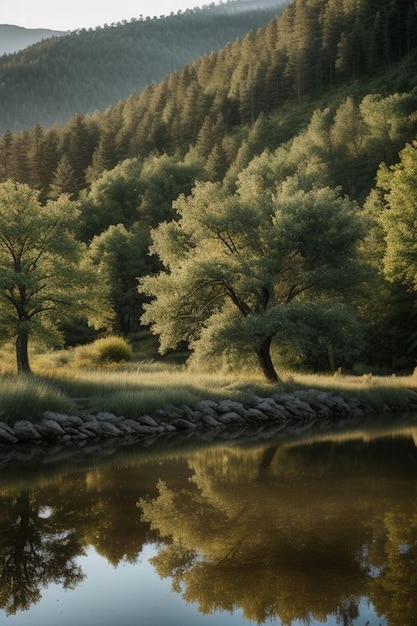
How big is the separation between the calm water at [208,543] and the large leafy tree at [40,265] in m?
12.6

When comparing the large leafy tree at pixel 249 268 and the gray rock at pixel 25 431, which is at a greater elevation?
the large leafy tree at pixel 249 268

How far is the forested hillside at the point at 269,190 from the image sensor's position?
29172 millimetres

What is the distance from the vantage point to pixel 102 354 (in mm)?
37125

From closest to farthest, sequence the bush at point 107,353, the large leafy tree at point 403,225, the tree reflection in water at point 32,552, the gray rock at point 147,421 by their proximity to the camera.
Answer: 1. the tree reflection in water at point 32,552
2. the gray rock at point 147,421
3. the bush at point 107,353
4. the large leafy tree at point 403,225

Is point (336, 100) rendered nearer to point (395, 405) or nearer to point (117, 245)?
point (117, 245)

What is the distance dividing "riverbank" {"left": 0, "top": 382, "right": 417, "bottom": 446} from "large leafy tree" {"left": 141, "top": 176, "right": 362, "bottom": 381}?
3.06 metres

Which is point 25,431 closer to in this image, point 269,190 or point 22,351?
point 22,351

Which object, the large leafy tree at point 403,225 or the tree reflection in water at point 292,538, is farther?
the large leafy tree at point 403,225

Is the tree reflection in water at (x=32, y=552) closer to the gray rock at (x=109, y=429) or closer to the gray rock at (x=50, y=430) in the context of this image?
the gray rock at (x=50, y=430)

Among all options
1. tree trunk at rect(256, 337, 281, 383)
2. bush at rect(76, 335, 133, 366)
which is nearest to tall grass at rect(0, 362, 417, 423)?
tree trunk at rect(256, 337, 281, 383)

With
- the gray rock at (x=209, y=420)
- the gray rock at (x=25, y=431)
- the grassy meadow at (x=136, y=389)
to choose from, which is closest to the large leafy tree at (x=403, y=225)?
the grassy meadow at (x=136, y=389)

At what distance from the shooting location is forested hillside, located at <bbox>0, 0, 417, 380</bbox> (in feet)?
95.7

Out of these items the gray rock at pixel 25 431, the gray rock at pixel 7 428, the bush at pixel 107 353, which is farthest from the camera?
the bush at pixel 107 353

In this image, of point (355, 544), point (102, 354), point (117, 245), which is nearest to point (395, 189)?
point (102, 354)
